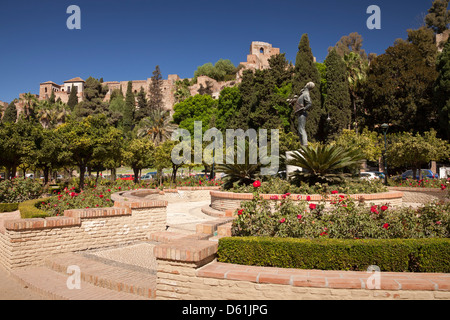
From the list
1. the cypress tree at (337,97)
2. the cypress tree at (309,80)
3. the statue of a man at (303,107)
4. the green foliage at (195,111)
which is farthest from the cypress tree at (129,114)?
the statue of a man at (303,107)

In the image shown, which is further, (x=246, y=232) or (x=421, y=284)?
(x=246, y=232)

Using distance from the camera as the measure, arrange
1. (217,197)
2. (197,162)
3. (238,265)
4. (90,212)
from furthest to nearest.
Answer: (197,162), (217,197), (90,212), (238,265)

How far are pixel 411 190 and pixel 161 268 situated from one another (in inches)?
609

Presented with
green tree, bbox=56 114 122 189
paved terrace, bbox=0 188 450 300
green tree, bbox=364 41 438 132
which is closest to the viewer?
paved terrace, bbox=0 188 450 300

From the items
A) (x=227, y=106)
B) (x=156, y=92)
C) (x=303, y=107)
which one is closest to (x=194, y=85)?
(x=156, y=92)

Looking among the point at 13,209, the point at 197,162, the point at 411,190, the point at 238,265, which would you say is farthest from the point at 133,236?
the point at 197,162

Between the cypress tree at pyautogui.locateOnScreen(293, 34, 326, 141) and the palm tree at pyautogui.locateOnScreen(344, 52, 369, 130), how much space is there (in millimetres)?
5137

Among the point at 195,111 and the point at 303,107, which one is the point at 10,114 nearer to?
the point at 195,111

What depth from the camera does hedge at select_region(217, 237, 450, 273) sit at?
363 centimetres

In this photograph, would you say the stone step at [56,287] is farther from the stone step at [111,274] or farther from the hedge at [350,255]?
the hedge at [350,255]

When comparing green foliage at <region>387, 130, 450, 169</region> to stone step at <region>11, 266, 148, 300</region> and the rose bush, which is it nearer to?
the rose bush

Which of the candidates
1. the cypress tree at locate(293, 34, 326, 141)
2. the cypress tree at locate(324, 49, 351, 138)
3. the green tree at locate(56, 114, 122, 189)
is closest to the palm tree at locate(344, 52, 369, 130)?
the cypress tree at locate(324, 49, 351, 138)
